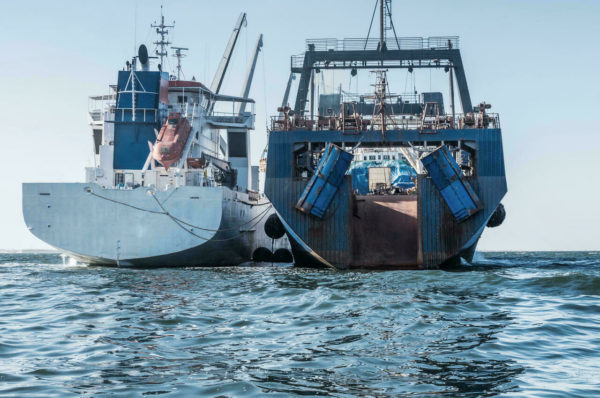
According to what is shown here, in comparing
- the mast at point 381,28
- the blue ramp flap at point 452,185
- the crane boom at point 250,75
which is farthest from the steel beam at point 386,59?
Result: the crane boom at point 250,75

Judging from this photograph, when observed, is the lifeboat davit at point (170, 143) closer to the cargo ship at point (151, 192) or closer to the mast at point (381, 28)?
the cargo ship at point (151, 192)

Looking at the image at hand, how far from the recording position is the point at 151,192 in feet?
89.7

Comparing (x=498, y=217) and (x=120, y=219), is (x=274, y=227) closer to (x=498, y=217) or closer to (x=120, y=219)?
(x=120, y=219)

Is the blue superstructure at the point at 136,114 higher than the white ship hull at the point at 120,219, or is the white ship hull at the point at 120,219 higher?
the blue superstructure at the point at 136,114

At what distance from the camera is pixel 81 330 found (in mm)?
11500

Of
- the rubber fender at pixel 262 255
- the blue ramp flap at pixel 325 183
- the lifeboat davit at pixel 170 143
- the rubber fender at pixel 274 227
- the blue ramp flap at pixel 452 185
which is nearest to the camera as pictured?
the blue ramp flap at pixel 452 185

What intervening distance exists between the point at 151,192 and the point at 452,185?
12.1 metres

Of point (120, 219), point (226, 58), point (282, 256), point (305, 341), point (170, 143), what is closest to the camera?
point (305, 341)

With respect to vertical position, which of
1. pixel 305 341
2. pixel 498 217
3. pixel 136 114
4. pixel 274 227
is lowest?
pixel 305 341

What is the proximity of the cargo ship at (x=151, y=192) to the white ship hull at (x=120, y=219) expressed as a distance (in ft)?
0.13

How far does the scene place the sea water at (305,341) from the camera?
7.83 metres

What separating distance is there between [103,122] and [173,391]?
27.9m

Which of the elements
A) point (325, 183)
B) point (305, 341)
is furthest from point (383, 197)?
point (305, 341)

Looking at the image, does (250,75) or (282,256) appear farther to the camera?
(250,75)
